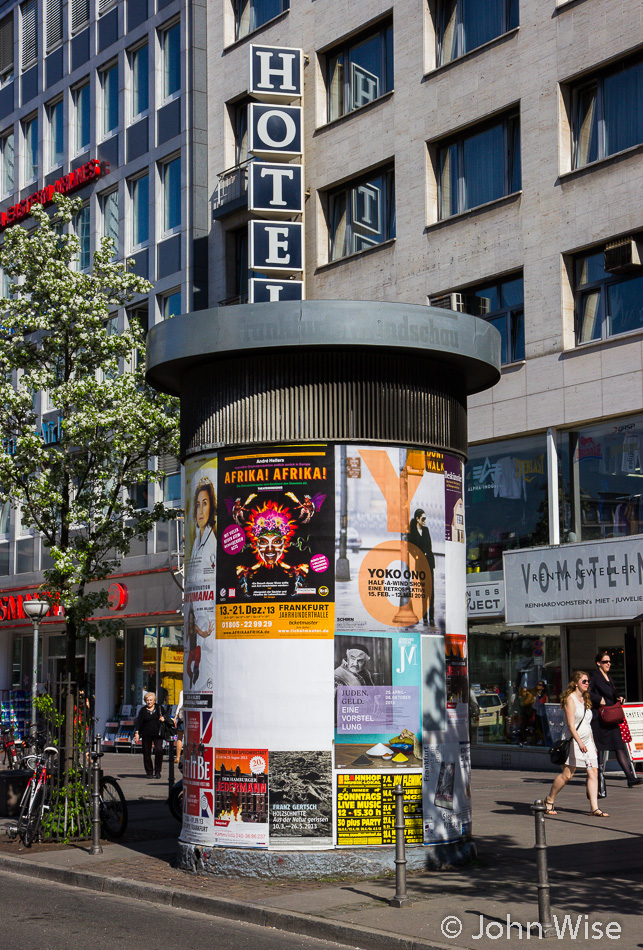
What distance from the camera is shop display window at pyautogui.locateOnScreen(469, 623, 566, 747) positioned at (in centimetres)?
2281

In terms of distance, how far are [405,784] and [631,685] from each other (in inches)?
457

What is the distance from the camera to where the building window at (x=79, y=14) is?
3872cm

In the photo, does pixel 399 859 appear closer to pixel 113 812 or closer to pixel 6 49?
pixel 113 812

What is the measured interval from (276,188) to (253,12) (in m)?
6.49

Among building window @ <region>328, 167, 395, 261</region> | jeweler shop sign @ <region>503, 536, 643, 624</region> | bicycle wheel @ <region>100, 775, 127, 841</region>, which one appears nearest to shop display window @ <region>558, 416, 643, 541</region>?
jeweler shop sign @ <region>503, 536, 643, 624</region>

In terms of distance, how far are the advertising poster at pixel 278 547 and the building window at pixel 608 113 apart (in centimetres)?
1354

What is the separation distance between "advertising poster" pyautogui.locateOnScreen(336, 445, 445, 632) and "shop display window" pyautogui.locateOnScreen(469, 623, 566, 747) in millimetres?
11934

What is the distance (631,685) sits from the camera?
21469mm

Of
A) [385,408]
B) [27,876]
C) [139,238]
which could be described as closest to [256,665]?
[385,408]

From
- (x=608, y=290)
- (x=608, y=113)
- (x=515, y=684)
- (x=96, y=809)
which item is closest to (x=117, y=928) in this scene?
(x=96, y=809)

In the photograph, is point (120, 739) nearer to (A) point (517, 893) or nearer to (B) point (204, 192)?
(B) point (204, 192)

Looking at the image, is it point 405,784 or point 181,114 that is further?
point 181,114

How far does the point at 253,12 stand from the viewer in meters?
32.0

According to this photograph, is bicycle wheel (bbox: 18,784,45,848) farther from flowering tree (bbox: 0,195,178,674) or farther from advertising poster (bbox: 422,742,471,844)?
advertising poster (bbox: 422,742,471,844)
